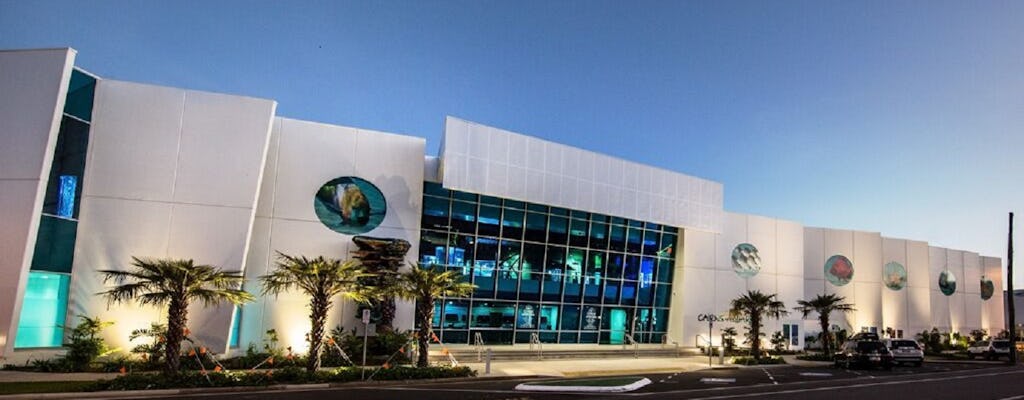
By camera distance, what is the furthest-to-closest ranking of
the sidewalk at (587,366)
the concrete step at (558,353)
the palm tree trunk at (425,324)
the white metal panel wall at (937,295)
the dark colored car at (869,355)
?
the white metal panel wall at (937,295)
the dark colored car at (869,355)
the concrete step at (558,353)
the sidewalk at (587,366)
the palm tree trunk at (425,324)

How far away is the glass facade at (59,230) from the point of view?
23688mm

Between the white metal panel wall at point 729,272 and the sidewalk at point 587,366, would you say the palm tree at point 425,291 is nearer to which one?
the sidewalk at point 587,366

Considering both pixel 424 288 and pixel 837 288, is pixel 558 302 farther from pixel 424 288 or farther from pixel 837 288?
pixel 837 288

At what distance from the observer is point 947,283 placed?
210 feet

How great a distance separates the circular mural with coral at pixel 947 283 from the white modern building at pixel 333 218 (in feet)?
67.6

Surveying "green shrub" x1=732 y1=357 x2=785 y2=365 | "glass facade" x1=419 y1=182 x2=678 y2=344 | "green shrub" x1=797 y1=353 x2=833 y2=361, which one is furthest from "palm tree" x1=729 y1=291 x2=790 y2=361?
"glass facade" x1=419 y1=182 x2=678 y2=344

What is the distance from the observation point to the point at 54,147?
928 inches

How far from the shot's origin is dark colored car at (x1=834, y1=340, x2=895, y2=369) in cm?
3481

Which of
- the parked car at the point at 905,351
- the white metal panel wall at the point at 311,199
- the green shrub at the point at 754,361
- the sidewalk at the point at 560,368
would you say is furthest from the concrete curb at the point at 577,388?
the parked car at the point at 905,351

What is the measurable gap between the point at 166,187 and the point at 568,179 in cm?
1944

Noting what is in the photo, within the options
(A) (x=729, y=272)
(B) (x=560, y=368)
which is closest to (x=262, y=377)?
(B) (x=560, y=368)

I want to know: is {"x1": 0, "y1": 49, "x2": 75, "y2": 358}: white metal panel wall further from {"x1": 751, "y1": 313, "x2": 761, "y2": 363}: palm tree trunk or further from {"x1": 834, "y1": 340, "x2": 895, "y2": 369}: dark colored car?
{"x1": 834, "y1": 340, "x2": 895, "y2": 369}: dark colored car

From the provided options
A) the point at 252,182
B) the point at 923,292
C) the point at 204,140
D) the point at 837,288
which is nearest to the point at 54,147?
the point at 204,140

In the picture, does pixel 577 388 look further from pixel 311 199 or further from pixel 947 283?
pixel 947 283
